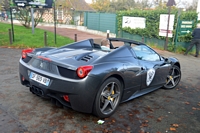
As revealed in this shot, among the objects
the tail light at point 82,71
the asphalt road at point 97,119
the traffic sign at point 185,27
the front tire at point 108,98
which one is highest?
the traffic sign at point 185,27

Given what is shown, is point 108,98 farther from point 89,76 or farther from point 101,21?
point 101,21

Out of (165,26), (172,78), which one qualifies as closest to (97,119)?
(172,78)

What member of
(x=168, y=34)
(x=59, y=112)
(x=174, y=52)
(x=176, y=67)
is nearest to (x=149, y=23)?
(x=168, y=34)

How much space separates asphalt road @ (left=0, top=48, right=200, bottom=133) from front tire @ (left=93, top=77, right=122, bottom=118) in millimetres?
150

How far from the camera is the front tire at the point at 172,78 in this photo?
566cm

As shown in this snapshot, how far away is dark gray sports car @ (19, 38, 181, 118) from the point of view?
10.5ft

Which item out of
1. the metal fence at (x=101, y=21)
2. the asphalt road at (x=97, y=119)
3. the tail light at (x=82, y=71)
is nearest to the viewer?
the tail light at (x=82, y=71)

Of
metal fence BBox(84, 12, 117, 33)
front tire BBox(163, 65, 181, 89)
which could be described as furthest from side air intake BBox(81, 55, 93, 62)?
metal fence BBox(84, 12, 117, 33)

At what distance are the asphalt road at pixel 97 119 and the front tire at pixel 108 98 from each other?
0.15 m

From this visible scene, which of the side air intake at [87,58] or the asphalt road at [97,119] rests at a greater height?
the side air intake at [87,58]

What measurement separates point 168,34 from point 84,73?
442 inches

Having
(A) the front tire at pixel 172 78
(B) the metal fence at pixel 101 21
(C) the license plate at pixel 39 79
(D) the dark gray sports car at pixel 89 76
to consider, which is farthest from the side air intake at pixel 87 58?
(B) the metal fence at pixel 101 21

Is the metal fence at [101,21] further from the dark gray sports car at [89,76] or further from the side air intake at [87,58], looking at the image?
the side air intake at [87,58]

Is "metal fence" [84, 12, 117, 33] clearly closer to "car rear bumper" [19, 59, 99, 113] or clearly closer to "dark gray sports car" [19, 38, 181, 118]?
"dark gray sports car" [19, 38, 181, 118]
